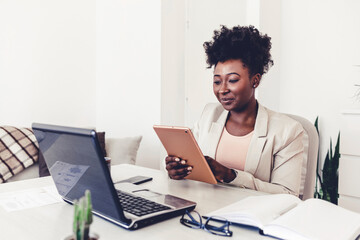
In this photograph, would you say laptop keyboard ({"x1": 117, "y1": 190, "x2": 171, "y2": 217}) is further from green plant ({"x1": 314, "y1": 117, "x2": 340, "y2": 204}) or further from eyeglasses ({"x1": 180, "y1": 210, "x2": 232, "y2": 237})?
green plant ({"x1": 314, "y1": 117, "x2": 340, "y2": 204})

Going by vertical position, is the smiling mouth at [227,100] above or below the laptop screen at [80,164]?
above

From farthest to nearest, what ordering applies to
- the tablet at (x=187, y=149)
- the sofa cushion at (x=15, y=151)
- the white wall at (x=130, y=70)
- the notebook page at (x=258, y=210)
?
the white wall at (x=130, y=70) → the sofa cushion at (x=15, y=151) → the tablet at (x=187, y=149) → the notebook page at (x=258, y=210)

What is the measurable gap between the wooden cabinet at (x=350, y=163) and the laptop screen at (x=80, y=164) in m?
2.11

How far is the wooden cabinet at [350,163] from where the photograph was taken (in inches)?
93.7

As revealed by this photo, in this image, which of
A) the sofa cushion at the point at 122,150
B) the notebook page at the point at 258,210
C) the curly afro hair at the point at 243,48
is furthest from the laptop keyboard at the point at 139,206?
the sofa cushion at the point at 122,150

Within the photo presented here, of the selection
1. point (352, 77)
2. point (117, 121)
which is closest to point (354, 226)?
point (352, 77)

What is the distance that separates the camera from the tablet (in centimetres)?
109

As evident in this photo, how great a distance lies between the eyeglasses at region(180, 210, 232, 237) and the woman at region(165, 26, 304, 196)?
371 mm

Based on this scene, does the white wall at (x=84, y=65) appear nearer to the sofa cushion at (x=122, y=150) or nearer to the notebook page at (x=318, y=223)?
the sofa cushion at (x=122, y=150)

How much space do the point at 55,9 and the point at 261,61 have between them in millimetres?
2113

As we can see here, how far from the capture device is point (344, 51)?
2746 millimetres

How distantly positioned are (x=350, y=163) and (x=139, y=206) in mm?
2019

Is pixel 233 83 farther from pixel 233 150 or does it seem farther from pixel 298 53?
pixel 298 53

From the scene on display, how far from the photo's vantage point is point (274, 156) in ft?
4.81
